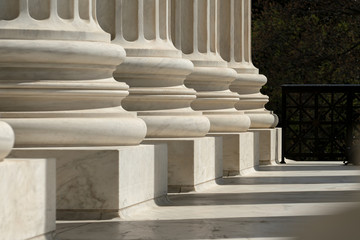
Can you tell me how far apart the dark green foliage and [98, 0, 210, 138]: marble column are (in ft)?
309

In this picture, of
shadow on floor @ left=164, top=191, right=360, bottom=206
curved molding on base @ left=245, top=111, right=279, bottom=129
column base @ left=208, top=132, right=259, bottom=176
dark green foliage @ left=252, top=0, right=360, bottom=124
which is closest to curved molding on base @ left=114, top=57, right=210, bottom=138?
shadow on floor @ left=164, top=191, right=360, bottom=206

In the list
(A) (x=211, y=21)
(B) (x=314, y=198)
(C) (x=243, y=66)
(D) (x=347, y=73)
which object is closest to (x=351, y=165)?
(C) (x=243, y=66)

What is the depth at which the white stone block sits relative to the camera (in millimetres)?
20641

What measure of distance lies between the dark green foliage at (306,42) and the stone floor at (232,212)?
81409 mm

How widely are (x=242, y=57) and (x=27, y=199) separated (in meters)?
48.5

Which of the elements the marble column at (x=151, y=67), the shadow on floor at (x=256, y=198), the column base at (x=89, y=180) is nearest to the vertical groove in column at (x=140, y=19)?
the marble column at (x=151, y=67)

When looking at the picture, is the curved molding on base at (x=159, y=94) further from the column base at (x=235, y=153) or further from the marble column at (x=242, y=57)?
the marble column at (x=242, y=57)

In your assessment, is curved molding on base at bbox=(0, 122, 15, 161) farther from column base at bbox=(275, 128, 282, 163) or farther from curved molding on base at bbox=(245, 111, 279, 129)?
column base at bbox=(275, 128, 282, 163)

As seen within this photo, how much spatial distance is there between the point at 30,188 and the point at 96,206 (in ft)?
23.8

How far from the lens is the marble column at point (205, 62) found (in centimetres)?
5162

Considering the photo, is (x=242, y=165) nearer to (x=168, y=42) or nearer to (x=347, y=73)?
(x=168, y=42)

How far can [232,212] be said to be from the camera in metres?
34.1

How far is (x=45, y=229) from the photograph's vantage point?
23.1 metres

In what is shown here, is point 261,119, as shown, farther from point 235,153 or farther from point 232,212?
point 232,212
